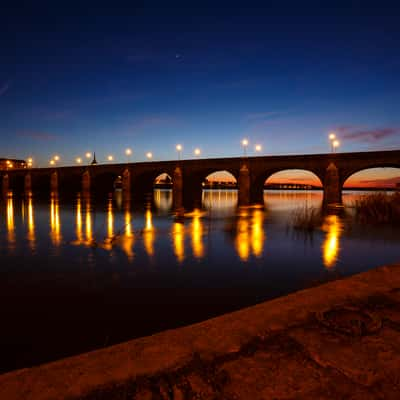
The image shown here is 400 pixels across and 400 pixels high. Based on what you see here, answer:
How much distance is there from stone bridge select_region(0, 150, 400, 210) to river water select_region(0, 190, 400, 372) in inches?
807

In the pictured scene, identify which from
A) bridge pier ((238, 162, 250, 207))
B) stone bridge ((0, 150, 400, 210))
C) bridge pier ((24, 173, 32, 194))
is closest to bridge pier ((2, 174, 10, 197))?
stone bridge ((0, 150, 400, 210))

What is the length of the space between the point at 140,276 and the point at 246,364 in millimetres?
7670

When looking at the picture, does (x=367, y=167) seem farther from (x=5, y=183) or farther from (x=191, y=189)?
(x=5, y=183)

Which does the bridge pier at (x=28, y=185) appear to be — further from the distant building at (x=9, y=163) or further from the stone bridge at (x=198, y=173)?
the distant building at (x=9, y=163)

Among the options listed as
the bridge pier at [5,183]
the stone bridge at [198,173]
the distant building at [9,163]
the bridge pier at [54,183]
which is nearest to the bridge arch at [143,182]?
the stone bridge at [198,173]

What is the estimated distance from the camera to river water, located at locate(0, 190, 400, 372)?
644 centimetres

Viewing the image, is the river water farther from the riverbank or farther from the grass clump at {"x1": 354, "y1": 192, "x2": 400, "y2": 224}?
the grass clump at {"x1": 354, "y1": 192, "x2": 400, "y2": 224}

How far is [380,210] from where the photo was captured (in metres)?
26.1

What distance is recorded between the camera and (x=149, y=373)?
10.2 ft

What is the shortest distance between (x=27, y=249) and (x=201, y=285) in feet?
36.5

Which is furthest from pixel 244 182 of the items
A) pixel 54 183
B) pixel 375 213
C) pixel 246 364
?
pixel 54 183

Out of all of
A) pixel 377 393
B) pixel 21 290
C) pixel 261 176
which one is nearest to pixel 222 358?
pixel 377 393

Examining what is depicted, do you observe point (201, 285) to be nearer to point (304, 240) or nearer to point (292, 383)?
point (292, 383)

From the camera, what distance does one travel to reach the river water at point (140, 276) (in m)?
6.44
